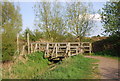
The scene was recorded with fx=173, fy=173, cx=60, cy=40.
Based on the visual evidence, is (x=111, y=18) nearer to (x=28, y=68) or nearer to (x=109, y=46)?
(x=109, y=46)

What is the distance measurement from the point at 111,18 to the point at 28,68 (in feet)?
32.9

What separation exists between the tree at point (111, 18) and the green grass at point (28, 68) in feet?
24.0

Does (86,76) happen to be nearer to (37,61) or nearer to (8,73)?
(8,73)

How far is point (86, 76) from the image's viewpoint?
782cm

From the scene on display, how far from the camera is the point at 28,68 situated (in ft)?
42.7

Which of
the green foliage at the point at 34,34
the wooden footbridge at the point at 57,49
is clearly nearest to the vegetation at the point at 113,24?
the wooden footbridge at the point at 57,49

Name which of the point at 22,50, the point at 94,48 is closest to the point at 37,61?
the point at 22,50

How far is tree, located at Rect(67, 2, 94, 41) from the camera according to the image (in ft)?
75.3

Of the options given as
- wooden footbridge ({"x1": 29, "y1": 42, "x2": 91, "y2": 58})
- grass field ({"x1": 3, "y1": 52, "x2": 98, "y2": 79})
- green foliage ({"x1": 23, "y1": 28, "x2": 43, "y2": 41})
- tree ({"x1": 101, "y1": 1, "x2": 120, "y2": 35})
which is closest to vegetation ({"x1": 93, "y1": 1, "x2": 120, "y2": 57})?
tree ({"x1": 101, "y1": 1, "x2": 120, "y2": 35})

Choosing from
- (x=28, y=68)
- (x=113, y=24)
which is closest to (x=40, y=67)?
(x=28, y=68)

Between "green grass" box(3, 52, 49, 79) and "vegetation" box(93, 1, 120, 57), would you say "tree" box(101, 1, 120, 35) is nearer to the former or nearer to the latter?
"vegetation" box(93, 1, 120, 57)

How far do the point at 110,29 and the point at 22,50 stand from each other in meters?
9.02

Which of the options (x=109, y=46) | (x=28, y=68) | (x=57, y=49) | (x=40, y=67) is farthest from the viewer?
(x=109, y=46)

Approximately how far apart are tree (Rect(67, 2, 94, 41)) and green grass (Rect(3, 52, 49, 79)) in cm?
881
